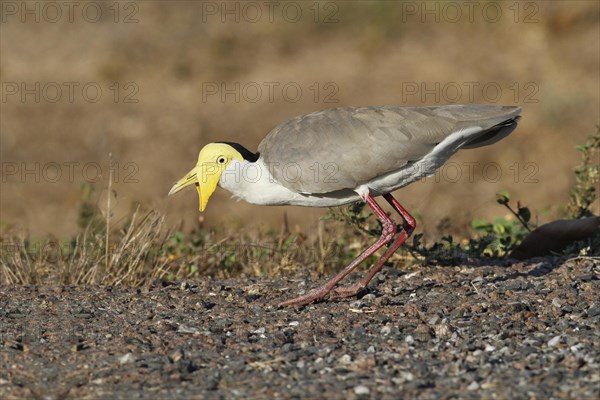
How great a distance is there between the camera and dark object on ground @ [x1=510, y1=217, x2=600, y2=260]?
7.32 m

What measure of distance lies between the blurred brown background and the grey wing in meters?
4.98

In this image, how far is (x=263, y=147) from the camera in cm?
677

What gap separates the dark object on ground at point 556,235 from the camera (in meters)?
7.32

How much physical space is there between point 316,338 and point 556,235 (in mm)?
2786

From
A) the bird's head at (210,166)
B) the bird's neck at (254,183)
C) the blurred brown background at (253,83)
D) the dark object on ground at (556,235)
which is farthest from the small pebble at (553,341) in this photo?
the blurred brown background at (253,83)

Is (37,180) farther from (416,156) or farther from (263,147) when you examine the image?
(416,156)

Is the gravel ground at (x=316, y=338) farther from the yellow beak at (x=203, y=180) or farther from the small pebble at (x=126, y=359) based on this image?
the yellow beak at (x=203, y=180)

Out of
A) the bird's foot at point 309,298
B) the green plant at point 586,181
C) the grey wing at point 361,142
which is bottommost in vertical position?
the bird's foot at point 309,298

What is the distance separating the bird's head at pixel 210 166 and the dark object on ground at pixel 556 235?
2.46m

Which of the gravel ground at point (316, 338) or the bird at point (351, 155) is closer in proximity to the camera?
the gravel ground at point (316, 338)

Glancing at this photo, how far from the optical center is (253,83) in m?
15.2

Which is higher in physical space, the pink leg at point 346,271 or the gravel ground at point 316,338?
the pink leg at point 346,271

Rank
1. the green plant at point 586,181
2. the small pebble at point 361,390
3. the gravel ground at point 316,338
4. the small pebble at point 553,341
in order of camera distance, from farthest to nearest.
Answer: the green plant at point 586,181
the small pebble at point 553,341
the gravel ground at point 316,338
the small pebble at point 361,390

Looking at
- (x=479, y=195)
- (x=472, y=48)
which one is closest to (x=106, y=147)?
(x=479, y=195)
